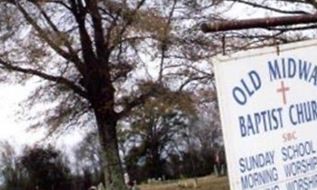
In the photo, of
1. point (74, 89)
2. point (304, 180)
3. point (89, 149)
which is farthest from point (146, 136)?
point (304, 180)

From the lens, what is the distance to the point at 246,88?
4.03 metres

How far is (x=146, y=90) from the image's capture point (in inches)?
825

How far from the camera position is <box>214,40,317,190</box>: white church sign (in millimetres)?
3939

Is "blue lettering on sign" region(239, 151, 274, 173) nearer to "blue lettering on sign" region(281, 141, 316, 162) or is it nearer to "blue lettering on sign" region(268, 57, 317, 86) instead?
"blue lettering on sign" region(281, 141, 316, 162)

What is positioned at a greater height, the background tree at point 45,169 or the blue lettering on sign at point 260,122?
the background tree at point 45,169

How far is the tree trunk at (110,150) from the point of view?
21891mm

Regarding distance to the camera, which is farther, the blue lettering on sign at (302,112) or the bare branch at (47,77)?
the bare branch at (47,77)

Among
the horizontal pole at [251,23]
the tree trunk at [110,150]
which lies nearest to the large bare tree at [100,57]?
the tree trunk at [110,150]

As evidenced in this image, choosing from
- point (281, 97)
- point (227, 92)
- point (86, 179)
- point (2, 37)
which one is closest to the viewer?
point (227, 92)

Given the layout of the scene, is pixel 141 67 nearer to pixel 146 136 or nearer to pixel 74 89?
pixel 74 89

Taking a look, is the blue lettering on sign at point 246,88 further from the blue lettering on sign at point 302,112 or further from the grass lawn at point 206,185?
the grass lawn at point 206,185

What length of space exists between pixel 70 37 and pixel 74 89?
1.53 metres

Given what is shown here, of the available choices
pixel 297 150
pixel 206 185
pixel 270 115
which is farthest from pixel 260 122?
pixel 206 185

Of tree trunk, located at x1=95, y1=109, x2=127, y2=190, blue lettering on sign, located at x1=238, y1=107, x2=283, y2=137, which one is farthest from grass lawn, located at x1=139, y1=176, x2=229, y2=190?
blue lettering on sign, located at x1=238, y1=107, x2=283, y2=137
